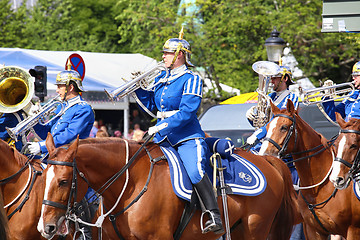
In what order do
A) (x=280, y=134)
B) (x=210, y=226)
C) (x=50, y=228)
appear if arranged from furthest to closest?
1. (x=280, y=134)
2. (x=210, y=226)
3. (x=50, y=228)

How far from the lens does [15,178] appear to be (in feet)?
24.7

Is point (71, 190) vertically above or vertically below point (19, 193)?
above

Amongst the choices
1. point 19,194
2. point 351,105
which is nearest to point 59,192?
point 19,194

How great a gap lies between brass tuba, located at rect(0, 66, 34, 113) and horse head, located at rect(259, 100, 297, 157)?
10.1ft

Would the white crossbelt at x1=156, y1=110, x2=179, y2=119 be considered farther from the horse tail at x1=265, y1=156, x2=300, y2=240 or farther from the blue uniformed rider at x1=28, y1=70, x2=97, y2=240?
the horse tail at x1=265, y1=156, x2=300, y2=240

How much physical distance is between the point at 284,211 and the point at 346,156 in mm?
1136

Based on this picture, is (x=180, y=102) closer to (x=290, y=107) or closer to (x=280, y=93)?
(x=290, y=107)

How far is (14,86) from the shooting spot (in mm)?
8883

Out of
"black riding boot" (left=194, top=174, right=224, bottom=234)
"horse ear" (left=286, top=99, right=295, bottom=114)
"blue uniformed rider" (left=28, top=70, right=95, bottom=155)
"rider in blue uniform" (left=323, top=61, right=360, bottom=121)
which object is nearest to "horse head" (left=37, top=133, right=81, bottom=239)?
"black riding boot" (left=194, top=174, right=224, bottom=234)

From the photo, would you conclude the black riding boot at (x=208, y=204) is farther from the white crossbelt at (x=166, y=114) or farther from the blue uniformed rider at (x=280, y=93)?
the blue uniformed rider at (x=280, y=93)

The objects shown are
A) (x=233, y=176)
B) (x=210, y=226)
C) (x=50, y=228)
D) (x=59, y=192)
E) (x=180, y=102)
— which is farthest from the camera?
(x=233, y=176)

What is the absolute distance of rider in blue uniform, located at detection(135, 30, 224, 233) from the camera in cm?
685

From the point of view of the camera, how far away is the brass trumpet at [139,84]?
696cm

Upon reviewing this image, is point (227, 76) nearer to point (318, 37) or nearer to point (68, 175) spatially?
point (318, 37)
